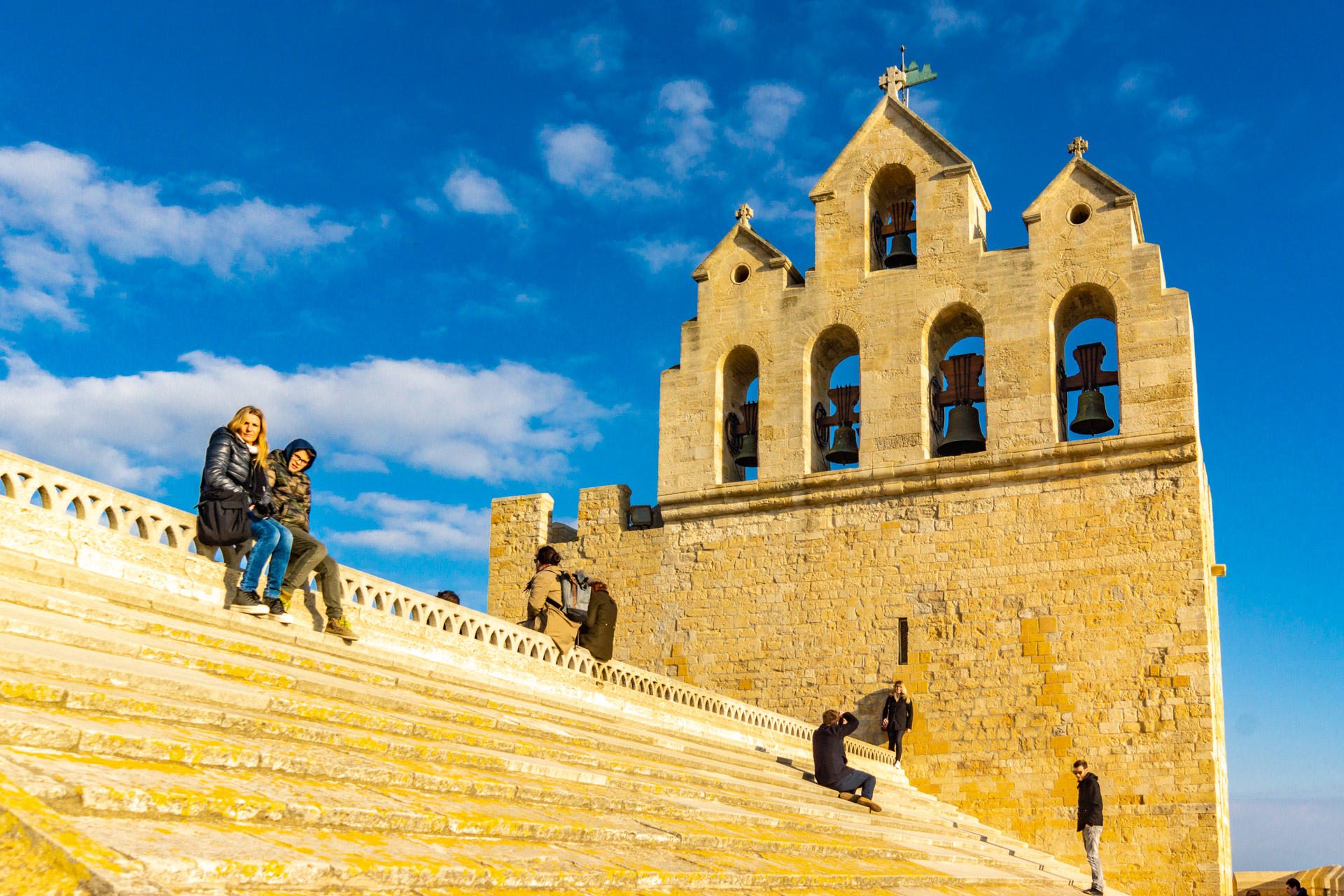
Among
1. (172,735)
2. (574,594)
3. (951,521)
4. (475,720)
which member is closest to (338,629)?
(475,720)

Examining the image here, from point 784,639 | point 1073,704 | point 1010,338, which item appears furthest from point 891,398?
point 1073,704

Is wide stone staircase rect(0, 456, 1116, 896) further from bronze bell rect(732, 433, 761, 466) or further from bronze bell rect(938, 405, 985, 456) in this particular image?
bronze bell rect(732, 433, 761, 466)

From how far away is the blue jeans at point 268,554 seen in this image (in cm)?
748

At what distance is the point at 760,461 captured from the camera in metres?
19.0

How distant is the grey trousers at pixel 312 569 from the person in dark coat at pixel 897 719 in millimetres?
10122

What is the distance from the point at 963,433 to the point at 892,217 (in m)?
4.18

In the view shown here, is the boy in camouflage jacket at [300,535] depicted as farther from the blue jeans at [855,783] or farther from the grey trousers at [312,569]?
the blue jeans at [855,783]

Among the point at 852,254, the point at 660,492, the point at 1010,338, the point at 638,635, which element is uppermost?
the point at 852,254

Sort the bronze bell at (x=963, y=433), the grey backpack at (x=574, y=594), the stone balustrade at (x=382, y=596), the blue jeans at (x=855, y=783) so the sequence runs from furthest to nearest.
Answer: the bronze bell at (x=963, y=433)
the grey backpack at (x=574, y=594)
the blue jeans at (x=855, y=783)
the stone balustrade at (x=382, y=596)

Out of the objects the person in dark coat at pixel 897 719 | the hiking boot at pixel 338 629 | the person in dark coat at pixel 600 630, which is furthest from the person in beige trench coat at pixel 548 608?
the person in dark coat at pixel 897 719

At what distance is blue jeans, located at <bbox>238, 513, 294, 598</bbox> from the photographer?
7477mm

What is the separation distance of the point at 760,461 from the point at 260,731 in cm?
1490

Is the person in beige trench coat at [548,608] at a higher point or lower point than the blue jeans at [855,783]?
higher

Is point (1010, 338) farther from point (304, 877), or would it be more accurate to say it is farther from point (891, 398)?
point (304, 877)
